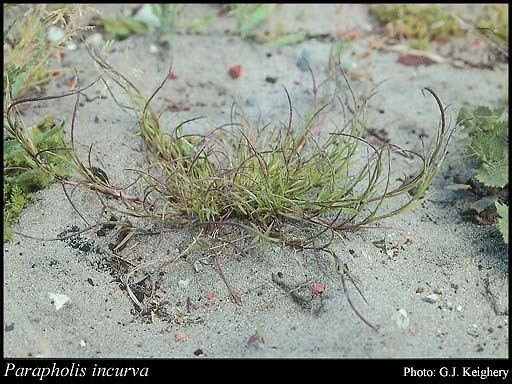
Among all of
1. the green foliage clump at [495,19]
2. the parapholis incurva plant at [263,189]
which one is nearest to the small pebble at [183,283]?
the parapholis incurva plant at [263,189]

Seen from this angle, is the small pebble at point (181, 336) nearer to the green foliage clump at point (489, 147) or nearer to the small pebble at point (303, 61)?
the green foliage clump at point (489, 147)

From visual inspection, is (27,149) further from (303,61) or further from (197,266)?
(303,61)

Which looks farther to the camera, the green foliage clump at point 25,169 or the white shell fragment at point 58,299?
the green foliage clump at point 25,169

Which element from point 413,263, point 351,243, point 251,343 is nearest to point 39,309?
point 251,343

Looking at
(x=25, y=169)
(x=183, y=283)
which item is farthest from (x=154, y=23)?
(x=183, y=283)

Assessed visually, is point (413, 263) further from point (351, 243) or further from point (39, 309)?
point (39, 309)

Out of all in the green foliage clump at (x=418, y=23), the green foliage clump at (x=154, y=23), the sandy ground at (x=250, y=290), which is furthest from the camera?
the green foliage clump at (x=418, y=23)
